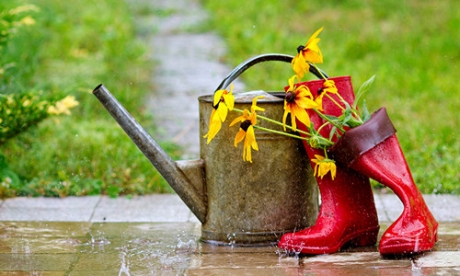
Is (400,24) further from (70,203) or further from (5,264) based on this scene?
(5,264)

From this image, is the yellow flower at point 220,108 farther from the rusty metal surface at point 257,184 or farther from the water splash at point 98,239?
the water splash at point 98,239

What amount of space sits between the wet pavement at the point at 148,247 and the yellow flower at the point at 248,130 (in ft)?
1.44

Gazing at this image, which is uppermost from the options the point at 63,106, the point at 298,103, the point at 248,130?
the point at 63,106

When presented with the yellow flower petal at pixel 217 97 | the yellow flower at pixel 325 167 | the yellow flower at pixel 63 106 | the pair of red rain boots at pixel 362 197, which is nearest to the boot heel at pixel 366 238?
the pair of red rain boots at pixel 362 197

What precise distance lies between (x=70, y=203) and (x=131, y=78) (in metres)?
2.96

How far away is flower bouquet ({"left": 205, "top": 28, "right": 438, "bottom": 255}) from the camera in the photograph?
2832mm


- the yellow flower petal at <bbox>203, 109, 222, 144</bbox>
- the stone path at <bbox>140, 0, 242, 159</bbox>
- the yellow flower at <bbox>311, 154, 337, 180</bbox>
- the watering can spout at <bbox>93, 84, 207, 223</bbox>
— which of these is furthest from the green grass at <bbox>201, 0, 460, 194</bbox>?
the yellow flower petal at <bbox>203, 109, 222, 144</bbox>

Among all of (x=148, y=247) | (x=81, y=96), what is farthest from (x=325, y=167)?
(x=81, y=96)

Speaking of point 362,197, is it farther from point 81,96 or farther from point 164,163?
point 81,96

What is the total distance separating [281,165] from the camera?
3096mm

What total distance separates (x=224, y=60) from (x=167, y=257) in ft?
15.1

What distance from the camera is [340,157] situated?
292 cm

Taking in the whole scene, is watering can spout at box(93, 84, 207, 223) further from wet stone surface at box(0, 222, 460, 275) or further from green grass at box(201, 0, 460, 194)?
green grass at box(201, 0, 460, 194)

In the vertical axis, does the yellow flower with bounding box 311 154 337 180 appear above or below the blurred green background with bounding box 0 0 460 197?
below
